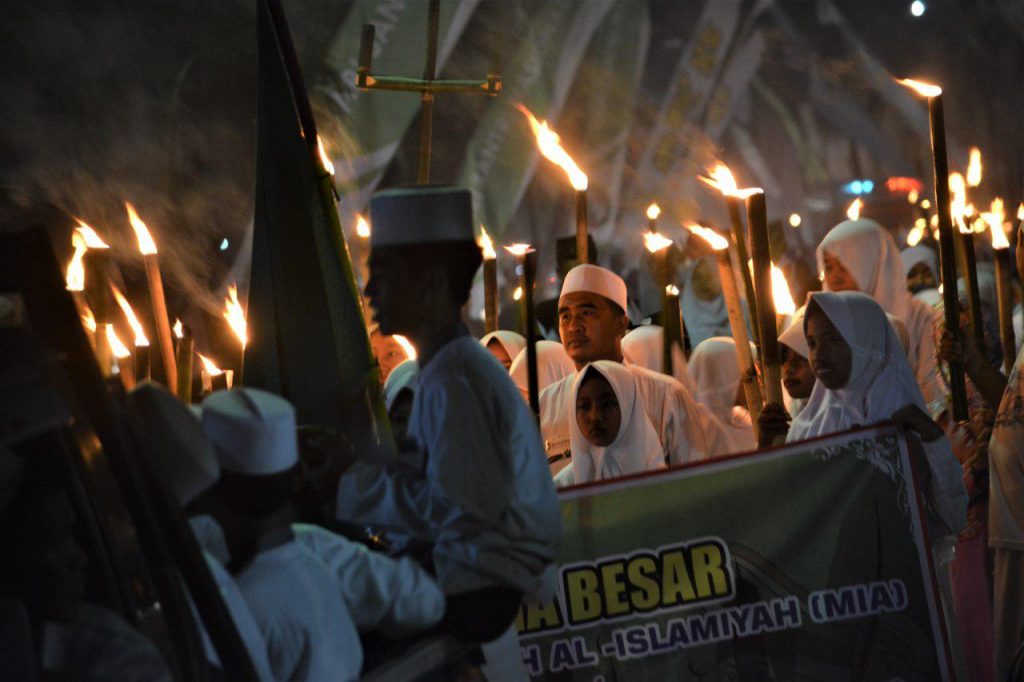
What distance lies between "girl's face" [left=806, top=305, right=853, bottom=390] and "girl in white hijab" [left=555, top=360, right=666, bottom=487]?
Result: 31.5 inches

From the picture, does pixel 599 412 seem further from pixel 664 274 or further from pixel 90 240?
pixel 90 240

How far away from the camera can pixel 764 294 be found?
444 centimetres

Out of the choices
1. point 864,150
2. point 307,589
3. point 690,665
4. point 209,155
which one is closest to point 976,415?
point 690,665

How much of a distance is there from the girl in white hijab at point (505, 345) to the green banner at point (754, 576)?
165 cm

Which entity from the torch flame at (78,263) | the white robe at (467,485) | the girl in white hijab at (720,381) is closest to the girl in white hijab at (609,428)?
the girl in white hijab at (720,381)

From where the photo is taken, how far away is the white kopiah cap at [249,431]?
238cm

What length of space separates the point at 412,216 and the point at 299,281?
0.35 metres

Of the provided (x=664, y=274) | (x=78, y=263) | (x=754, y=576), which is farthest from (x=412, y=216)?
(x=664, y=274)

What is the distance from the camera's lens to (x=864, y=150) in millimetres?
18891

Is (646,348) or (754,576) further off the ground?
(646,348)

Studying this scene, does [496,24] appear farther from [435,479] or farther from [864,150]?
[435,479]

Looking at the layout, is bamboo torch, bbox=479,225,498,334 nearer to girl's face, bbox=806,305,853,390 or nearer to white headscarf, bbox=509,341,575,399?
white headscarf, bbox=509,341,575,399

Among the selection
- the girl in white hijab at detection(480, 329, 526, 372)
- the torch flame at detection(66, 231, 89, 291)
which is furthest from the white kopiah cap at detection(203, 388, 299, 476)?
the girl in white hijab at detection(480, 329, 526, 372)

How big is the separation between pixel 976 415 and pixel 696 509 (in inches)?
69.4
